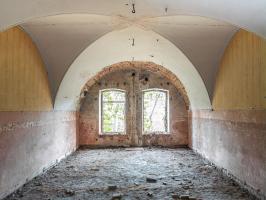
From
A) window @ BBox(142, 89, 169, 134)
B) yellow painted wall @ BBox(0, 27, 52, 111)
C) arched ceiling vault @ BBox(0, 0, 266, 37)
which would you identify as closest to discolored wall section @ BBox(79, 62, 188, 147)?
window @ BBox(142, 89, 169, 134)

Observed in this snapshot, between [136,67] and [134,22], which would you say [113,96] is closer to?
[136,67]

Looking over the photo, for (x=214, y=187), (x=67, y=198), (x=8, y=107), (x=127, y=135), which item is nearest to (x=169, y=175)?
(x=214, y=187)

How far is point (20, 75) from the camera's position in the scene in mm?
6164

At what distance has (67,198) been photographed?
527 cm

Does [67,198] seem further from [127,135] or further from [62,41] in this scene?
[127,135]

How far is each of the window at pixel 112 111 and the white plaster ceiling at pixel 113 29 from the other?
13.3 feet

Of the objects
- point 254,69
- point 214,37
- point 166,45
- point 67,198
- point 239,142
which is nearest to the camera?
point 67,198

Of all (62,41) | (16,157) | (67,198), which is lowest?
(67,198)

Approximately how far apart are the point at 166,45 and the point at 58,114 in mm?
3541

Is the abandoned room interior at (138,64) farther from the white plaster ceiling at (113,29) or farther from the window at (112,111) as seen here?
the window at (112,111)

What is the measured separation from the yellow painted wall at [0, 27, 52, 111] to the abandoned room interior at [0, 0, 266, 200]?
0.07ft

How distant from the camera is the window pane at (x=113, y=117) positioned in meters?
12.1

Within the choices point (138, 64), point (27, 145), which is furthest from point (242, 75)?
point (138, 64)

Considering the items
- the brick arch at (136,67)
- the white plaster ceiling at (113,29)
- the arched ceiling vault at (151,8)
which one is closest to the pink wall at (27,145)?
the white plaster ceiling at (113,29)
